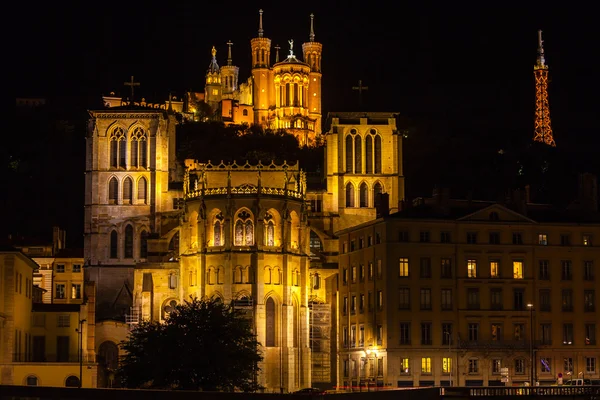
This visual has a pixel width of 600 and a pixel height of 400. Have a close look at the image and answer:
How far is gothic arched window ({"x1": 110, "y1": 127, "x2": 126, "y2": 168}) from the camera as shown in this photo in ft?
470

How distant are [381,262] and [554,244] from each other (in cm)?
1352

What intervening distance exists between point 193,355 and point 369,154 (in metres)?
54.9

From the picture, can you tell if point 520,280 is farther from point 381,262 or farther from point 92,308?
point 92,308

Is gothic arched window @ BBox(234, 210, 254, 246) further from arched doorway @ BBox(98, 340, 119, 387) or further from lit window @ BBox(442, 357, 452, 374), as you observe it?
lit window @ BBox(442, 357, 452, 374)

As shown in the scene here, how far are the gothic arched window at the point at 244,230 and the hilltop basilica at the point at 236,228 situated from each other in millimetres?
103

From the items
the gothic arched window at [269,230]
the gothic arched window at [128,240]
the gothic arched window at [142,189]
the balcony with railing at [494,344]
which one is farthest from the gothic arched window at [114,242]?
the balcony with railing at [494,344]

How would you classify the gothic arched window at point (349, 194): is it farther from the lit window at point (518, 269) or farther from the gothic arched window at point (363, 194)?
the lit window at point (518, 269)

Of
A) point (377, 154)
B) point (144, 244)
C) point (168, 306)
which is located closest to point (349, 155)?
point (377, 154)

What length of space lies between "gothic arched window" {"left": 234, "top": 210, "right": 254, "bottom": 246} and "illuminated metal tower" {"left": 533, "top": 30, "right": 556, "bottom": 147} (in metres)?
69.2

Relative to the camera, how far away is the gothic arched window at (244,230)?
126 metres

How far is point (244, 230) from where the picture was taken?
12669 centimetres

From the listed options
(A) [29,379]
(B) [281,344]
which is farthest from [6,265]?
(B) [281,344]

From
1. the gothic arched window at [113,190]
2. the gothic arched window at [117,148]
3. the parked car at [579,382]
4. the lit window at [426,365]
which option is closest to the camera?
the parked car at [579,382]

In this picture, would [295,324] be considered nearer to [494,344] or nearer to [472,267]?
[472,267]
